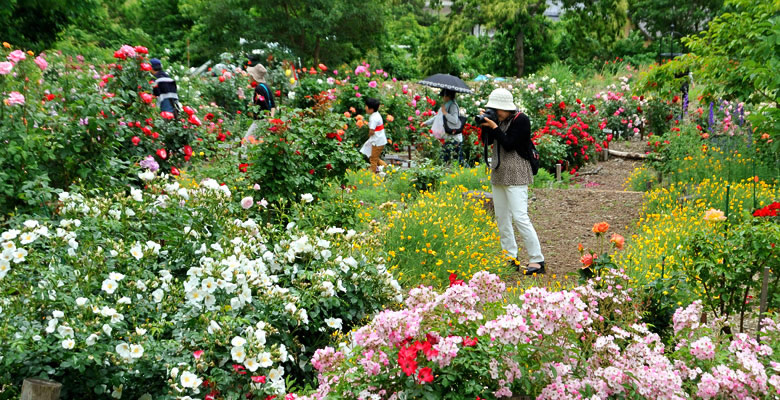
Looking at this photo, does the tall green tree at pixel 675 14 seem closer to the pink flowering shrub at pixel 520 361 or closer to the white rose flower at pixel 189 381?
the pink flowering shrub at pixel 520 361

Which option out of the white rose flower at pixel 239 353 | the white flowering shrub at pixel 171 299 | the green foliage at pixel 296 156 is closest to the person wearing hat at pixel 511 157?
the green foliage at pixel 296 156

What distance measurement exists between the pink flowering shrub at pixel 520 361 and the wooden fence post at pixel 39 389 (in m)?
0.84

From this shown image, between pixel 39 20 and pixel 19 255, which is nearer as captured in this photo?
pixel 19 255

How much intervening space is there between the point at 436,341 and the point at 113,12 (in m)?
26.7

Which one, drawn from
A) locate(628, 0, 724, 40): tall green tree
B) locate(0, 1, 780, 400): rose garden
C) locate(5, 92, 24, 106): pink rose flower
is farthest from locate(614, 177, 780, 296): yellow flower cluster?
locate(628, 0, 724, 40): tall green tree

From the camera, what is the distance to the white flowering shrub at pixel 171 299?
2.70 metres

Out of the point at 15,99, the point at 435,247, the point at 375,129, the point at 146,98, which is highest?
the point at 15,99

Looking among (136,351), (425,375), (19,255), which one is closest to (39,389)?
(136,351)

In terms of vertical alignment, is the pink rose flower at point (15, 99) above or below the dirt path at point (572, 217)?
above

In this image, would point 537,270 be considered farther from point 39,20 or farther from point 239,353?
point 39,20

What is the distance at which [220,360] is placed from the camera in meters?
2.86

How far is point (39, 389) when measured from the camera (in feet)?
8.16

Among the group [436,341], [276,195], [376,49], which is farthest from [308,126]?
[376,49]

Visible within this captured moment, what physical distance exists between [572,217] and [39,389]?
6089 millimetres
